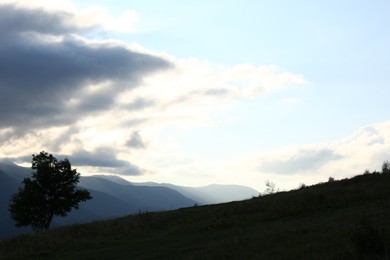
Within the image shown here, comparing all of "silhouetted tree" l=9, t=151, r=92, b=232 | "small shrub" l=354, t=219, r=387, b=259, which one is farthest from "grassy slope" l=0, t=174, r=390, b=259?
"silhouetted tree" l=9, t=151, r=92, b=232

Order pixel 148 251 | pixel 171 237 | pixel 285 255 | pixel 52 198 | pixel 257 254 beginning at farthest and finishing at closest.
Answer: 1. pixel 52 198
2. pixel 171 237
3. pixel 148 251
4. pixel 257 254
5. pixel 285 255

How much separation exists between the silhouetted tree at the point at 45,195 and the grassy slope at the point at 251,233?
1120 inches

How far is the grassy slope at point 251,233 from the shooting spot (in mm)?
17703

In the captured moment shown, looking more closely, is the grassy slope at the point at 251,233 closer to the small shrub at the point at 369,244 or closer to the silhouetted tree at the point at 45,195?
the small shrub at the point at 369,244

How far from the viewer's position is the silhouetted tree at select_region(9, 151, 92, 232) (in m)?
67.0

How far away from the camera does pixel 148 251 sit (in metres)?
26.3

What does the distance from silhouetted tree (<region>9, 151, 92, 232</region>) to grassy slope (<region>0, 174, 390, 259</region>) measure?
1120 inches

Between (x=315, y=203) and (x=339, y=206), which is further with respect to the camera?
(x=315, y=203)

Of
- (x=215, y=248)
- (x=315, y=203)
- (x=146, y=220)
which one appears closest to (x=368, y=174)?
(x=315, y=203)

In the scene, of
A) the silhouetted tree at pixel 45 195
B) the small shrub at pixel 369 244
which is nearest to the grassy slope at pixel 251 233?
the small shrub at pixel 369 244

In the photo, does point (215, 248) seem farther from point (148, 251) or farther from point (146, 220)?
point (146, 220)

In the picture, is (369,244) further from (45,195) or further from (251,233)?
(45,195)

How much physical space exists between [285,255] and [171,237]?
14956 millimetres

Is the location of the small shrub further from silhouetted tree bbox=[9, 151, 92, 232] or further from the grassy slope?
silhouetted tree bbox=[9, 151, 92, 232]
